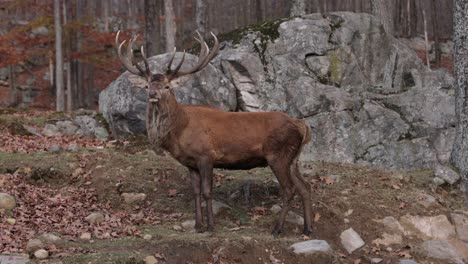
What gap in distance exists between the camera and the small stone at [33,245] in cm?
769

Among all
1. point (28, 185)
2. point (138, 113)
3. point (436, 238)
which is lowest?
point (436, 238)

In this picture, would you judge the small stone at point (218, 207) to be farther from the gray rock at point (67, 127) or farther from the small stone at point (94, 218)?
the gray rock at point (67, 127)

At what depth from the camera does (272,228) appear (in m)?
9.21

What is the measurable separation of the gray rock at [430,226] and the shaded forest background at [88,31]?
29.2 ft

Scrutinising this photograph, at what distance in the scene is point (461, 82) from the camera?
37.0ft

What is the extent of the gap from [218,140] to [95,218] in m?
2.02

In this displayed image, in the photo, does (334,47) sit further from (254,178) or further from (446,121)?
(254,178)

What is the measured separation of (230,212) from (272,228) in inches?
30.6

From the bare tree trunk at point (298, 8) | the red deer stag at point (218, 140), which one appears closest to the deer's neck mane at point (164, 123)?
the red deer stag at point (218, 140)

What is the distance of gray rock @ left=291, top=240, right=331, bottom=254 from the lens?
823 centimetres

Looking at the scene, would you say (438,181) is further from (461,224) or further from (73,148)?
(73,148)

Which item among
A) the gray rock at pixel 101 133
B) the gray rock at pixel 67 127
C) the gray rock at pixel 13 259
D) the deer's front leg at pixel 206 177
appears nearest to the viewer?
the gray rock at pixel 13 259

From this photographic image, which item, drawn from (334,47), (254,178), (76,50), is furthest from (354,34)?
(76,50)

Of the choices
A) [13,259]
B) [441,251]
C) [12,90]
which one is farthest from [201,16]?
[13,259]
